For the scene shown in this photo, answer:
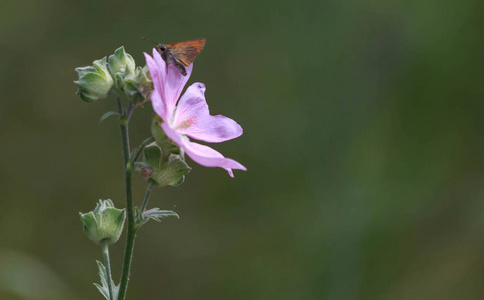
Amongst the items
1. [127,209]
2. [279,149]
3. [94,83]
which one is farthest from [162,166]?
[279,149]

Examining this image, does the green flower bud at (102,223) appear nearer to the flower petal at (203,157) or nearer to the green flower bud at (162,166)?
the green flower bud at (162,166)

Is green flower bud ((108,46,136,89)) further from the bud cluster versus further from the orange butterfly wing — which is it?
the orange butterfly wing

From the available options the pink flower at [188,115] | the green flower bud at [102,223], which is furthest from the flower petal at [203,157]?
the green flower bud at [102,223]

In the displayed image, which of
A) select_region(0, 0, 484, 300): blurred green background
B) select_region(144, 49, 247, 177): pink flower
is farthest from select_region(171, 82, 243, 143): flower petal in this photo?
select_region(0, 0, 484, 300): blurred green background

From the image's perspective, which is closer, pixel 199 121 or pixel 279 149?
pixel 199 121

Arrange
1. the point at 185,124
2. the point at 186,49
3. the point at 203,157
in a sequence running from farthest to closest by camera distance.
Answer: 1. the point at 185,124
2. the point at 186,49
3. the point at 203,157

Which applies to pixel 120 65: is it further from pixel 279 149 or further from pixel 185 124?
pixel 279 149

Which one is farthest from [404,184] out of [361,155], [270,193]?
[270,193]
